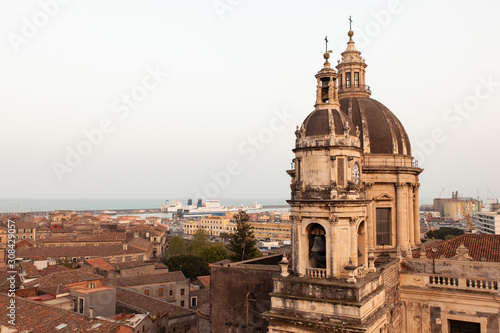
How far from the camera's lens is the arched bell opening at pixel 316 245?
2061cm

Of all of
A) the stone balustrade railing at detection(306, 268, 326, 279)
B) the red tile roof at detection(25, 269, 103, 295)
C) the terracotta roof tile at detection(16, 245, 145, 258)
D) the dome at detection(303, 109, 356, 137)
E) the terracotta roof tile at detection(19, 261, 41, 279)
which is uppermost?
the dome at detection(303, 109, 356, 137)

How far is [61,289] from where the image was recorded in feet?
132

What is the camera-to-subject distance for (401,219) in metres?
28.6

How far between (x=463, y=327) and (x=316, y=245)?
980 cm

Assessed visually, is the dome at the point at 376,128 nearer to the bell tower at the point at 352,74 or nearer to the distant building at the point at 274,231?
the bell tower at the point at 352,74

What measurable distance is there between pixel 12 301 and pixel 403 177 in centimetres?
3053

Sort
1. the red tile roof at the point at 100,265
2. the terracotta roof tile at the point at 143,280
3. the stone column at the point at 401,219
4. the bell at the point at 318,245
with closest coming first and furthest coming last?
1. the bell at the point at 318,245
2. the stone column at the point at 401,219
3. the terracotta roof tile at the point at 143,280
4. the red tile roof at the point at 100,265

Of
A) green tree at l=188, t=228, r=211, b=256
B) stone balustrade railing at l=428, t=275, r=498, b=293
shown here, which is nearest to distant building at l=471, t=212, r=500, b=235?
green tree at l=188, t=228, r=211, b=256

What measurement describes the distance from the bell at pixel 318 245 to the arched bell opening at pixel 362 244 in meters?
2.10

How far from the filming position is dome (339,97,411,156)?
2928 centimetres

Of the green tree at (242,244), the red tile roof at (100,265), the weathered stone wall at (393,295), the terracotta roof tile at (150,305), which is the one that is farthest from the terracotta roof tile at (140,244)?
the weathered stone wall at (393,295)

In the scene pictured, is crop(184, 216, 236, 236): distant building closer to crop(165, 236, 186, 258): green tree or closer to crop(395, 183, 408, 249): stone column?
crop(165, 236, 186, 258): green tree

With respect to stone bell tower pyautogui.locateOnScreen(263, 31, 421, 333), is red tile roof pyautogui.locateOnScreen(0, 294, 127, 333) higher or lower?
lower

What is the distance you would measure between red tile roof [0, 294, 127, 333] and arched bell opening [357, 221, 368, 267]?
55.9 feet
